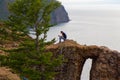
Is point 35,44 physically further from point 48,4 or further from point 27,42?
point 48,4

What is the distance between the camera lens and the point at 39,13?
32.4 meters

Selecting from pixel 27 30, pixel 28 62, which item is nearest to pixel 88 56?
pixel 28 62

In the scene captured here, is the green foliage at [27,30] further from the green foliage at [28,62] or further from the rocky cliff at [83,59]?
the rocky cliff at [83,59]

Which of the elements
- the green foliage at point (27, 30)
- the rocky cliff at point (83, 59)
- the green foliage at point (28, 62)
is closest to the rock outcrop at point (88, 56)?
the rocky cliff at point (83, 59)

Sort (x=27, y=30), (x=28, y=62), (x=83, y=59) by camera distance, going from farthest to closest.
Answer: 1. (x=83, y=59)
2. (x=28, y=62)
3. (x=27, y=30)

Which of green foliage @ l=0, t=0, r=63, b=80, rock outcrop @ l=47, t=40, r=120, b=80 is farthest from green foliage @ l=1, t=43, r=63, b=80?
rock outcrop @ l=47, t=40, r=120, b=80

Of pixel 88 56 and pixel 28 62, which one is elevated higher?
pixel 28 62

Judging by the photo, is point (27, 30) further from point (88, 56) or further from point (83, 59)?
point (83, 59)

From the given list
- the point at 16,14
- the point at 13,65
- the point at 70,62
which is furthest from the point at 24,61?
the point at 70,62

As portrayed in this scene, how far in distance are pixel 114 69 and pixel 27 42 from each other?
49.5 feet

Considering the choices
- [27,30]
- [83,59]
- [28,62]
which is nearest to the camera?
[27,30]

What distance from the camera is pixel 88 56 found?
44.6 m

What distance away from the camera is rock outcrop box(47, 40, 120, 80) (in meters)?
42.7

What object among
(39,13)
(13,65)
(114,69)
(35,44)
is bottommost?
(114,69)
